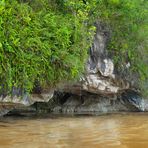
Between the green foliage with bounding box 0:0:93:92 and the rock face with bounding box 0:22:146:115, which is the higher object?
the green foliage with bounding box 0:0:93:92

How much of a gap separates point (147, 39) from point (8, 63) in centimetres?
471

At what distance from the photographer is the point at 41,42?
7.59 meters

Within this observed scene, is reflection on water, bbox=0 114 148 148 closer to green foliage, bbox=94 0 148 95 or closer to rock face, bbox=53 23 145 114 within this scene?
rock face, bbox=53 23 145 114

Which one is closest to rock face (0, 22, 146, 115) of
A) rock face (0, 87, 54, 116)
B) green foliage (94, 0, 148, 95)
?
rock face (0, 87, 54, 116)

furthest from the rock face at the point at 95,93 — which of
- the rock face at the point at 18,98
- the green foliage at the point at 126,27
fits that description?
the green foliage at the point at 126,27

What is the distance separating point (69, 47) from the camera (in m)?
8.30

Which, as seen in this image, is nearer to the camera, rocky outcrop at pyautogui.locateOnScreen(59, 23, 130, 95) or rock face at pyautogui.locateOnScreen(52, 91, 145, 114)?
rocky outcrop at pyautogui.locateOnScreen(59, 23, 130, 95)

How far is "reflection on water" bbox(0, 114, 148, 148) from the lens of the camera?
6.51 m

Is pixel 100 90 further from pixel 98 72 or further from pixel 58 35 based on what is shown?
pixel 58 35

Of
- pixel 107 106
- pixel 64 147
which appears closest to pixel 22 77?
pixel 64 147

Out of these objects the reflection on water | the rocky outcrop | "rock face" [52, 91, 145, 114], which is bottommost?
the reflection on water

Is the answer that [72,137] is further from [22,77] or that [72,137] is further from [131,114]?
[131,114]

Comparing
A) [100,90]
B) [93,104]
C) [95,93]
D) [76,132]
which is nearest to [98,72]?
[100,90]

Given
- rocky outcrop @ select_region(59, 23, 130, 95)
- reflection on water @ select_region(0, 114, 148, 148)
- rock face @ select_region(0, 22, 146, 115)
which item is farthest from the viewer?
rocky outcrop @ select_region(59, 23, 130, 95)
